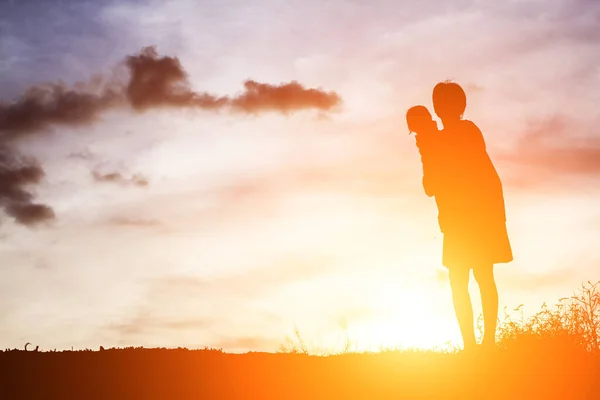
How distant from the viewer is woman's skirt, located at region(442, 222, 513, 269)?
8.85m

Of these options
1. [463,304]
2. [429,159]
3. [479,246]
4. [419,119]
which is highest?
[419,119]

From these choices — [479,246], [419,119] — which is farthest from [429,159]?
[479,246]

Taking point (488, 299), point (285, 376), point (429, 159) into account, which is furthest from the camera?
point (429, 159)

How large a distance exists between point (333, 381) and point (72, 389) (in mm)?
2915

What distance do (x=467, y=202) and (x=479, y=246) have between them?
568 millimetres

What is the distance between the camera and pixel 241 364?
9266 mm

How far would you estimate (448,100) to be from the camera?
8.82 metres

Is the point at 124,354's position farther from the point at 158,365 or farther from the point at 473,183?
the point at 473,183

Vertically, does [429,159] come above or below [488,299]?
above

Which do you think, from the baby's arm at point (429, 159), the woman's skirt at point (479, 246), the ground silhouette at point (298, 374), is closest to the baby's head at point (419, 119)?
the baby's arm at point (429, 159)

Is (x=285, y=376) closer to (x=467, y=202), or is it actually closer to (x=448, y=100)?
(x=467, y=202)

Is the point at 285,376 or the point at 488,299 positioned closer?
the point at 285,376

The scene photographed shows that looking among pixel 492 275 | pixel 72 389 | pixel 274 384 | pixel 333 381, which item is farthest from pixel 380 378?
pixel 72 389

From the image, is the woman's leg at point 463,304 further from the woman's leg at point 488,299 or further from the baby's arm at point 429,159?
the baby's arm at point 429,159
